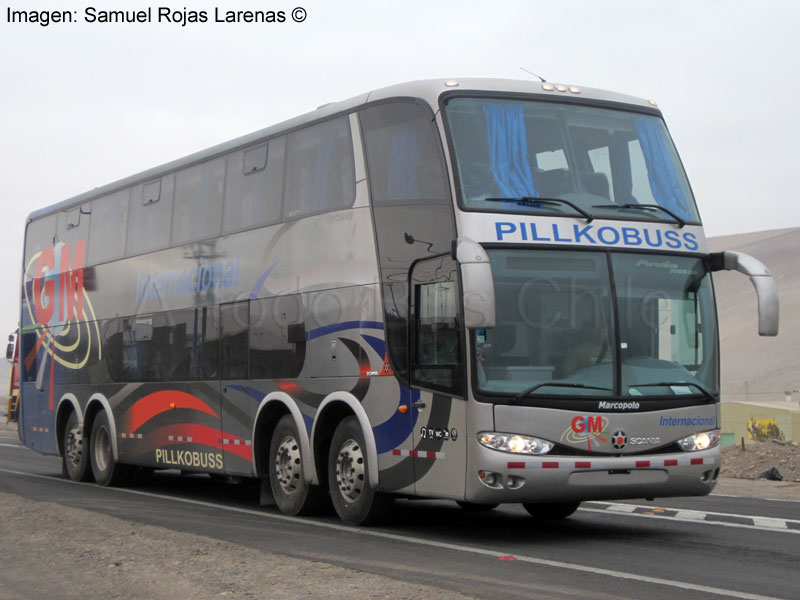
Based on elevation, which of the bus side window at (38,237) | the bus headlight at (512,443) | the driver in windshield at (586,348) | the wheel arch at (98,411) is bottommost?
the bus headlight at (512,443)

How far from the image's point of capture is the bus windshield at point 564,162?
11445 mm

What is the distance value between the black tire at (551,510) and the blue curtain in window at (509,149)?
372 centimetres

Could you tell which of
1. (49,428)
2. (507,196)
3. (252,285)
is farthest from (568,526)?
(49,428)

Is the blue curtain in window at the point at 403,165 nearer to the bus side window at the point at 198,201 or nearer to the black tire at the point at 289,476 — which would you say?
the black tire at the point at 289,476

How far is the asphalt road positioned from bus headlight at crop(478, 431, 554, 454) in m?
0.85

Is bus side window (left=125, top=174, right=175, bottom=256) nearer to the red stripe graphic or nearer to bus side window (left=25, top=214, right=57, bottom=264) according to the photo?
the red stripe graphic

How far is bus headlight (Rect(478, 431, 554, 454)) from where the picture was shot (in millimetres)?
10859

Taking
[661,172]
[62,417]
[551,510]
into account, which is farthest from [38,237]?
[661,172]

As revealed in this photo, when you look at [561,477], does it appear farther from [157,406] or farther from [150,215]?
[150,215]

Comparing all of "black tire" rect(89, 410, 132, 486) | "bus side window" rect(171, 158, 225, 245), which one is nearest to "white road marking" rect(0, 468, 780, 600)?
"black tire" rect(89, 410, 132, 486)

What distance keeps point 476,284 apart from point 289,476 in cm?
444

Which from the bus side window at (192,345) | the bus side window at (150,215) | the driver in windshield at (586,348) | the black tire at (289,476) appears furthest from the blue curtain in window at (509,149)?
the bus side window at (150,215)

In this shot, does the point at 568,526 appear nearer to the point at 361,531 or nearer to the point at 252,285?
the point at 361,531

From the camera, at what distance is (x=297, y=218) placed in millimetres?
13875
